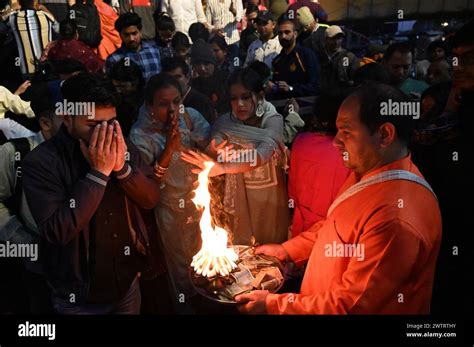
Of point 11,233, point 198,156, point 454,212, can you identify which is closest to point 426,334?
point 454,212

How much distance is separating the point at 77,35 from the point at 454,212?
7.48 feet

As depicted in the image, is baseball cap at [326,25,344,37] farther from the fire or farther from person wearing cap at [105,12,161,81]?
the fire

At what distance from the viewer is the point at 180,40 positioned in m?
3.17

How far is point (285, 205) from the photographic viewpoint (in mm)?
3129

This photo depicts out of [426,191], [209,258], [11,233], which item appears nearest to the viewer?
[426,191]

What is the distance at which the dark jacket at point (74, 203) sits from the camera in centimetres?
252

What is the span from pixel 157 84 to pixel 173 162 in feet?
1.40

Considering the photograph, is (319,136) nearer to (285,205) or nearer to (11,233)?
(285,205)

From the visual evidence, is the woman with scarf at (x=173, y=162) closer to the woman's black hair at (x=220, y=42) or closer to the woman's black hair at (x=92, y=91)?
the woman's black hair at (x=92, y=91)

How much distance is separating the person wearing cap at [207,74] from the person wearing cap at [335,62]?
57 cm

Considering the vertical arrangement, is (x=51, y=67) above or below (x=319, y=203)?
above

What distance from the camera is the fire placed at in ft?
7.87

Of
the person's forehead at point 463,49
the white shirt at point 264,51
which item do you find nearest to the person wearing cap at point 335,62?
the white shirt at point 264,51

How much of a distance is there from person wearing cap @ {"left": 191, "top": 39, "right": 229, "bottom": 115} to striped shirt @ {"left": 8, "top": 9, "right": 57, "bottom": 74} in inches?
33.5
